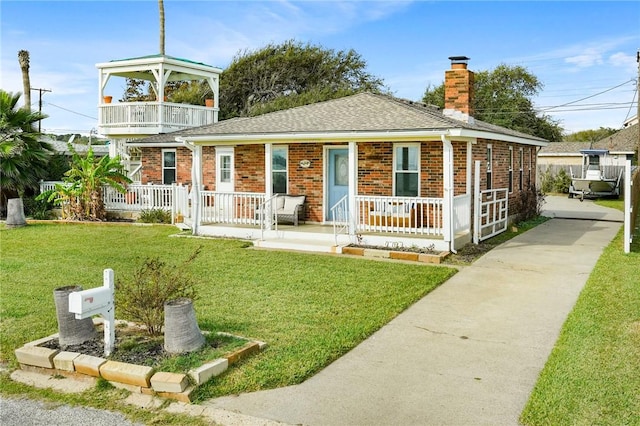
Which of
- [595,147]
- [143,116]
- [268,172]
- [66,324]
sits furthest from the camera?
[595,147]

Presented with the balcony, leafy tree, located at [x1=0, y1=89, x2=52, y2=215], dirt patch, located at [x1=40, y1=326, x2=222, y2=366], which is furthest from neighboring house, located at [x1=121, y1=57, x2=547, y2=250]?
dirt patch, located at [x1=40, y1=326, x2=222, y2=366]

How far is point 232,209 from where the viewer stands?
1525 centimetres

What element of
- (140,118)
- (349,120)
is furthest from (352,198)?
(140,118)

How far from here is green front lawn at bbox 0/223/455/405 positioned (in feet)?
19.5

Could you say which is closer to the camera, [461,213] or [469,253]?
[469,253]

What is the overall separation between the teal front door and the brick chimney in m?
3.11

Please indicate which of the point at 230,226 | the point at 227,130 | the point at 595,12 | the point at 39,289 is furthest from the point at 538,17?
the point at 39,289

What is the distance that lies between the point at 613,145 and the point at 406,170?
100ft

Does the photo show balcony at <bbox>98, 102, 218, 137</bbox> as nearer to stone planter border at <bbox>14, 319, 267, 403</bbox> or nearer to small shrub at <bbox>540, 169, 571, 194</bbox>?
stone planter border at <bbox>14, 319, 267, 403</bbox>

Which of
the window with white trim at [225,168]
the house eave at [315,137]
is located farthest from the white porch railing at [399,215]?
the window with white trim at [225,168]

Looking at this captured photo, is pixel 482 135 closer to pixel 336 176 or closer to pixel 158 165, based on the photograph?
pixel 336 176

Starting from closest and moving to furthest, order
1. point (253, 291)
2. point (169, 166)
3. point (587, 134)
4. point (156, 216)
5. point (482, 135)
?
point (253, 291)
point (482, 135)
point (156, 216)
point (169, 166)
point (587, 134)

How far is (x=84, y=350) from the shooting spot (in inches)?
225

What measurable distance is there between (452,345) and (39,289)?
20.9 ft
